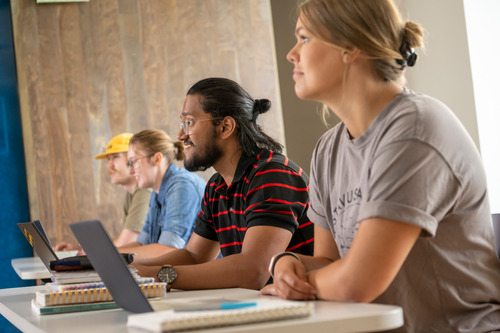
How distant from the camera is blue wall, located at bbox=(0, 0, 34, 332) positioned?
5543 millimetres

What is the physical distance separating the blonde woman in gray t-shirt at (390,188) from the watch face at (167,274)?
0.45 m

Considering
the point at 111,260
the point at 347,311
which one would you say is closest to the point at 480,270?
the point at 347,311

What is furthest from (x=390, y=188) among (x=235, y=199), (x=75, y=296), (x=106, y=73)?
(x=106, y=73)

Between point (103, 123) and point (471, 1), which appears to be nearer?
point (471, 1)

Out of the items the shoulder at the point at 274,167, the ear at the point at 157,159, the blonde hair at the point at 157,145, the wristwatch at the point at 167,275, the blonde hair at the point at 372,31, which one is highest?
the blonde hair at the point at 372,31

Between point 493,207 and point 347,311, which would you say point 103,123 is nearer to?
point 493,207

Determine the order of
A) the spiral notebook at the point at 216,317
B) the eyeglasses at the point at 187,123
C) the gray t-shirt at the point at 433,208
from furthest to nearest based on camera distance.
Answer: the eyeglasses at the point at 187,123 → the gray t-shirt at the point at 433,208 → the spiral notebook at the point at 216,317

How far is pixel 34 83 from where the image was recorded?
547 cm

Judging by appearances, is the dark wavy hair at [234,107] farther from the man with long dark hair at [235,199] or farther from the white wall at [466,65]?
the white wall at [466,65]

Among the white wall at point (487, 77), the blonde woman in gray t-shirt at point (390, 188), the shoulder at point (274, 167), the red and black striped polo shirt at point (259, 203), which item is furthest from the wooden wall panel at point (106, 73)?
the blonde woman in gray t-shirt at point (390, 188)

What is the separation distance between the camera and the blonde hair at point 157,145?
4293 mm

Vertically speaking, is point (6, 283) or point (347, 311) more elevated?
point (347, 311)

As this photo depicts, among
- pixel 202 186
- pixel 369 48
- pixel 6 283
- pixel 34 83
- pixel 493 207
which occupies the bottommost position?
pixel 6 283

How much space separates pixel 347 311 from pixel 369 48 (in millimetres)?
639
